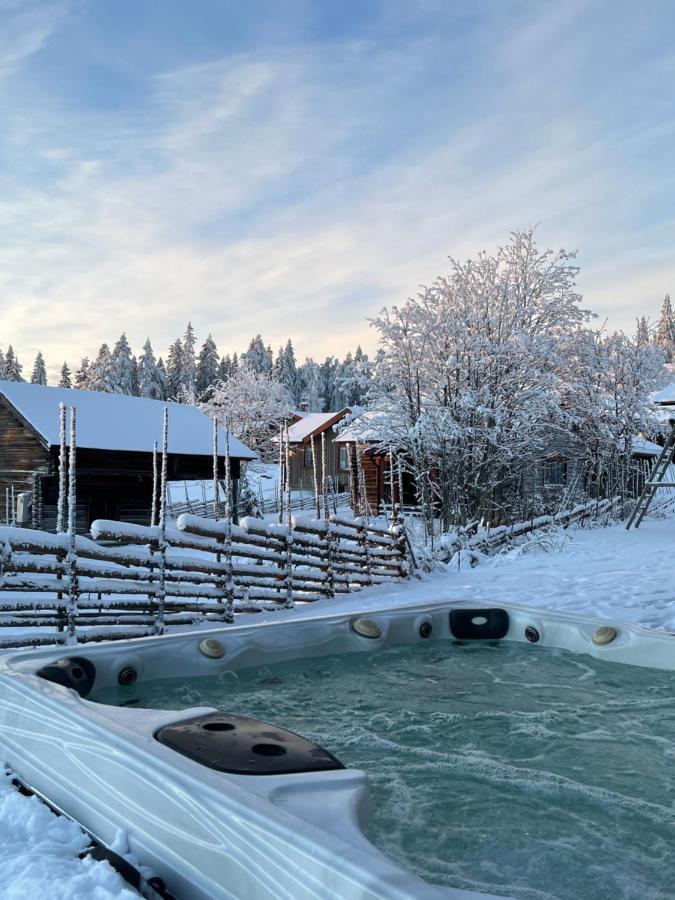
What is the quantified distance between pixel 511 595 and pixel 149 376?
171 feet

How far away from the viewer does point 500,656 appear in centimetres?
584

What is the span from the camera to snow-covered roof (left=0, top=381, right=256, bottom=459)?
1744 centimetres

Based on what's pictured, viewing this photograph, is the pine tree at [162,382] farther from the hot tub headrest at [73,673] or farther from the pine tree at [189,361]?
the hot tub headrest at [73,673]

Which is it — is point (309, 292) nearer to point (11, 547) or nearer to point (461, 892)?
point (11, 547)

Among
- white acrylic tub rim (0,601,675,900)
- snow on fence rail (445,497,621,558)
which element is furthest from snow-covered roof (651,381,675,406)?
white acrylic tub rim (0,601,675,900)

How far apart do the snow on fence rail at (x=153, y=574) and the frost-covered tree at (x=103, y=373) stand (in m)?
41.9

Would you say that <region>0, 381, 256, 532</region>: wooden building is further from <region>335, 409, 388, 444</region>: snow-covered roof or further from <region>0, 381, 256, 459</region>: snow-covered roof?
<region>335, 409, 388, 444</region>: snow-covered roof

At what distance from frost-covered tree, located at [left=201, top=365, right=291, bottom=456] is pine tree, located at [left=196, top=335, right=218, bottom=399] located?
21.0 m

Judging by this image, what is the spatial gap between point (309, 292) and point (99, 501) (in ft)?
33.3

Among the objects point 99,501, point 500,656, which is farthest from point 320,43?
point 99,501

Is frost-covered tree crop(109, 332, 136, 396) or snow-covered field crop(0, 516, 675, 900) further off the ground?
frost-covered tree crop(109, 332, 136, 396)

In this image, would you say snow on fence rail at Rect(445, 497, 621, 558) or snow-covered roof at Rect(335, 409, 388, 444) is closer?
snow on fence rail at Rect(445, 497, 621, 558)

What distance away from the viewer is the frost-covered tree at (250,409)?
38.6 metres

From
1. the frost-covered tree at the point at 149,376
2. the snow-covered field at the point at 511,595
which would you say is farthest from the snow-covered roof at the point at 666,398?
the frost-covered tree at the point at 149,376
